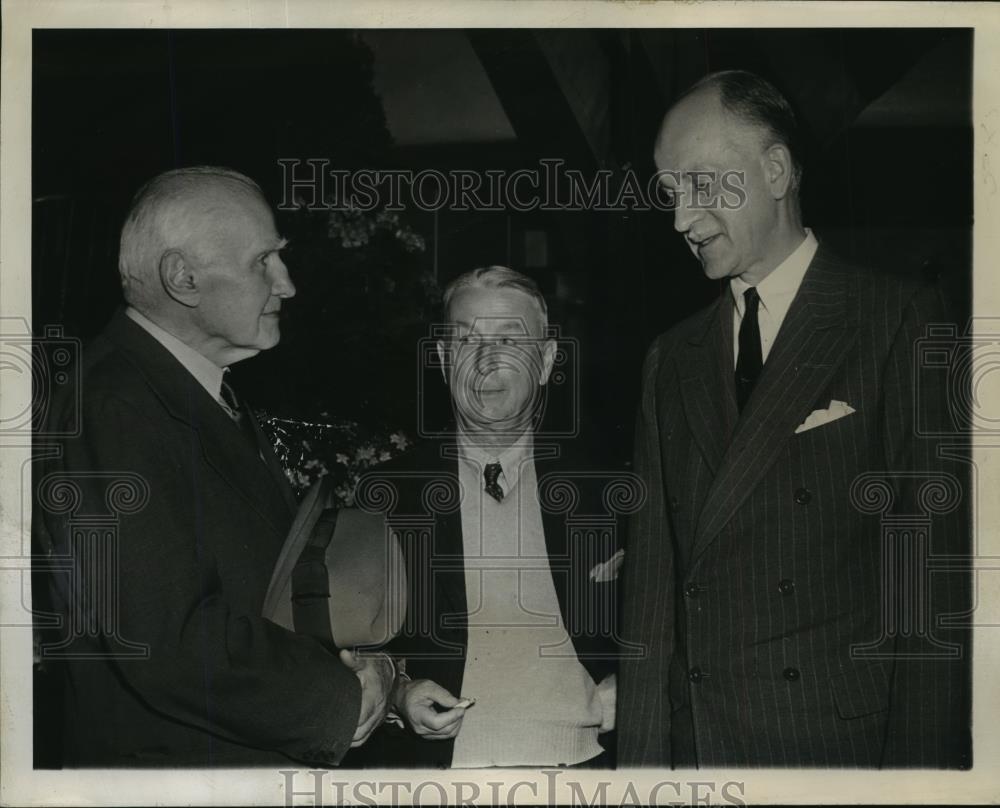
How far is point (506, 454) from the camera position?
288 centimetres

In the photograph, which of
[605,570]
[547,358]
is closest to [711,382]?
[547,358]

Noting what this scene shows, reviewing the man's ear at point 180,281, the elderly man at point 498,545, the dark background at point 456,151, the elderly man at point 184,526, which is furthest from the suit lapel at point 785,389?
the man's ear at point 180,281

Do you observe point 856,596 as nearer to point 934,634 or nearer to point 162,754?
point 934,634

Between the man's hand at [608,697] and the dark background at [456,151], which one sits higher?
the dark background at [456,151]

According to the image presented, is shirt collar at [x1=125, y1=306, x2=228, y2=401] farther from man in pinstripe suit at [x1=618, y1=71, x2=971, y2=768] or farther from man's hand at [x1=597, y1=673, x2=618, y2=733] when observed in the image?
man's hand at [x1=597, y1=673, x2=618, y2=733]

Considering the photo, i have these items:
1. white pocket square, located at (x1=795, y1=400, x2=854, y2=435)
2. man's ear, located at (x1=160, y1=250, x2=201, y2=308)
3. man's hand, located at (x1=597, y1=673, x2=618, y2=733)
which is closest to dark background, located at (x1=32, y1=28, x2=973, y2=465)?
man's ear, located at (x1=160, y1=250, x2=201, y2=308)

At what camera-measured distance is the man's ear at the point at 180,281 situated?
285 centimetres

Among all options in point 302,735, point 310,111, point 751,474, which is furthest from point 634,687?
point 310,111

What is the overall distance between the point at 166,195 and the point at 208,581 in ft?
3.13

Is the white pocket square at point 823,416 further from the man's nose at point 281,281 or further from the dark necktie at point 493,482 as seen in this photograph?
the man's nose at point 281,281

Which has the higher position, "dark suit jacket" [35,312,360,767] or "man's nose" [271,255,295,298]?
"man's nose" [271,255,295,298]

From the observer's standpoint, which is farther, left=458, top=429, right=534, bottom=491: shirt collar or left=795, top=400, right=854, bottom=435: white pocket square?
left=458, top=429, right=534, bottom=491: shirt collar

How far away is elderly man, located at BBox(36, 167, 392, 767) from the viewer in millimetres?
2799

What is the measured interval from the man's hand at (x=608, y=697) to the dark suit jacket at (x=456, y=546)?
0.06 ft
